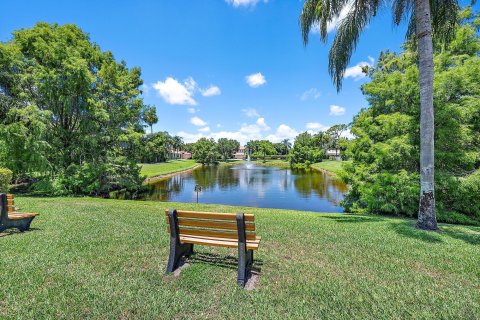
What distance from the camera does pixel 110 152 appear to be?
17859 mm

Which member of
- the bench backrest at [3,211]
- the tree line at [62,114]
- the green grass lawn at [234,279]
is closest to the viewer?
the green grass lawn at [234,279]

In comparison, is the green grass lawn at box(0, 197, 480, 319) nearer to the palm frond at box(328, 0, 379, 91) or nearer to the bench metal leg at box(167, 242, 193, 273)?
the bench metal leg at box(167, 242, 193, 273)

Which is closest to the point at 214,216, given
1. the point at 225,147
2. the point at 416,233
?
the point at 416,233

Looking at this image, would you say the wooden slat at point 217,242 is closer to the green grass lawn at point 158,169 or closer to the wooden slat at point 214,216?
the wooden slat at point 214,216

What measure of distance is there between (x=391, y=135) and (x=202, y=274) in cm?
1115

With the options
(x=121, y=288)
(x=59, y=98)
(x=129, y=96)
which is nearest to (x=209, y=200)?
(x=129, y=96)

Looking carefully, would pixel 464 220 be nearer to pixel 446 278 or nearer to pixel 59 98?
pixel 446 278

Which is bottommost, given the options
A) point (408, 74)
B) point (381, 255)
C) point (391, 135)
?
point (381, 255)

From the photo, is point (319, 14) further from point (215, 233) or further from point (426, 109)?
point (215, 233)

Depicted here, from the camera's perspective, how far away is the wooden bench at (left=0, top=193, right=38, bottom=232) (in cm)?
508

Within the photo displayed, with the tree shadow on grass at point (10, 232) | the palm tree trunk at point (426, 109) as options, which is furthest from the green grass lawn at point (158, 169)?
the palm tree trunk at point (426, 109)

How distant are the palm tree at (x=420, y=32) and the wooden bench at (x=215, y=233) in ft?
18.5

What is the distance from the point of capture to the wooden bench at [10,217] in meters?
5.08

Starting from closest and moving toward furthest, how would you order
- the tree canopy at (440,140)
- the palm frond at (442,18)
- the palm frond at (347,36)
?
the palm frond at (442,18)
the palm frond at (347,36)
the tree canopy at (440,140)
